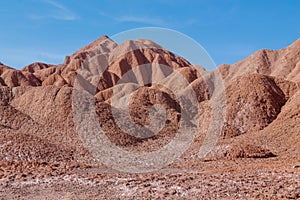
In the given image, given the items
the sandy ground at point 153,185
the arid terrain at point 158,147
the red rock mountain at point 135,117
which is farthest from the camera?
the red rock mountain at point 135,117

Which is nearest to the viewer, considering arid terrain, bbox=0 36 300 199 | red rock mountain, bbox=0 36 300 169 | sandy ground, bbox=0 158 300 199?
sandy ground, bbox=0 158 300 199

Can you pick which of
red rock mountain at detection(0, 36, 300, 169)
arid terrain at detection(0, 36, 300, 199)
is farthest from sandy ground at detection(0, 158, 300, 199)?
red rock mountain at detection(0, 36, 300, 169)

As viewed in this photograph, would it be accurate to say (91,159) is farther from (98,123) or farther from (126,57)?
(126,57)

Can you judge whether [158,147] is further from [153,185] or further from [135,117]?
[153,185]

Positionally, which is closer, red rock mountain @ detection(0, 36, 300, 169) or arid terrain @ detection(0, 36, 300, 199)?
arid terrain @ detection(0, 36, 300, 199)

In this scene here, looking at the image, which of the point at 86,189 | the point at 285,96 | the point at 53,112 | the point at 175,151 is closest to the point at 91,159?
the point at 175,151

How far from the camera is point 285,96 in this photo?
131 feet

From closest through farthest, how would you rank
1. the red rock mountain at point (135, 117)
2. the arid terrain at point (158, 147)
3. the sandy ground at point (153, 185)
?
the sandy ground at point (153, 185), the arid terrain at point (158, 147), the red rock mountain at point (135, 117)

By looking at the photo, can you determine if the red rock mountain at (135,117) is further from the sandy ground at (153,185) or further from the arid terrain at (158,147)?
the sandy ground at (153,185)

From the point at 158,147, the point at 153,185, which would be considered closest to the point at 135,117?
the point at 158,147

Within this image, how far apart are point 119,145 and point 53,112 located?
9.71 metres

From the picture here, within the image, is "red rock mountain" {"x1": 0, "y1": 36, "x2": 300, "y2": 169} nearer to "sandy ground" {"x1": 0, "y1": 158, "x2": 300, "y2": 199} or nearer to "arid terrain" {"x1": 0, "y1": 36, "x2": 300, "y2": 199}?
"arid terrain" {"x1": 0, "y1": 36, "x2": 300, "y2": 199}

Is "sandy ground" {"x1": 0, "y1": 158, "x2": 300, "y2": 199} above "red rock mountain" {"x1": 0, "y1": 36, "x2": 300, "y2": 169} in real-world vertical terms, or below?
below

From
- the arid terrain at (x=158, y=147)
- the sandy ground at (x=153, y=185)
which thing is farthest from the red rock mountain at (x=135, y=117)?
the sandy ground at (x=153, y=185)
